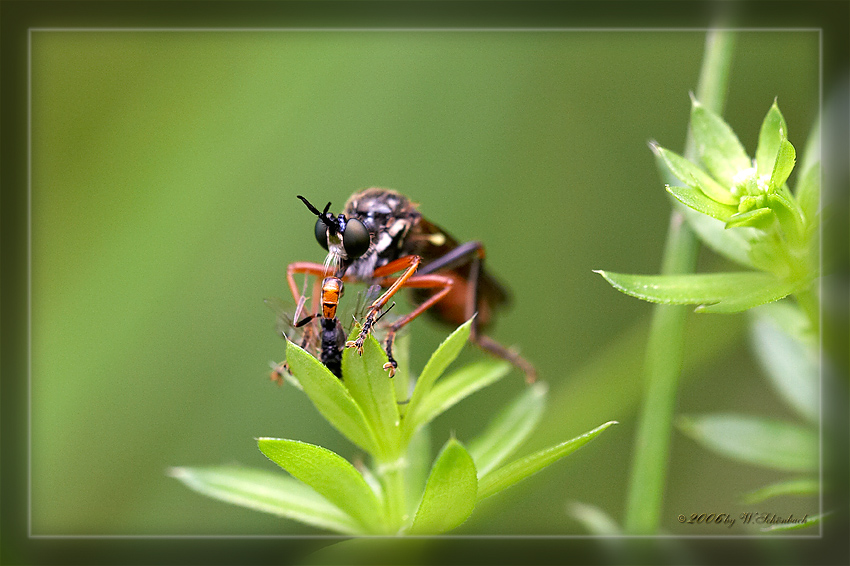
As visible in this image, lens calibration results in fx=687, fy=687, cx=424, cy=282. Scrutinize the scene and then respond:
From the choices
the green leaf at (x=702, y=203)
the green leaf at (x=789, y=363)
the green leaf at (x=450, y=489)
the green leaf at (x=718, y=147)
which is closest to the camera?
the green leaf at (x=450, y=489)

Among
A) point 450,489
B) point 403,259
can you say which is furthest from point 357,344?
point 403,259

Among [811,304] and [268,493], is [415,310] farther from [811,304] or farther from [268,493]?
[811,304]

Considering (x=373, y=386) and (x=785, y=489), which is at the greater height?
(x=373, y=386)

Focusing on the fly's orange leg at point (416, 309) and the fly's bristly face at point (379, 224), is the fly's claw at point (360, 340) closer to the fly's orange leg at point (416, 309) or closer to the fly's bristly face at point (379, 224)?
the fly's orange leg at point (416, 309)

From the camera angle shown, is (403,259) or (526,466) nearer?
(526,466)

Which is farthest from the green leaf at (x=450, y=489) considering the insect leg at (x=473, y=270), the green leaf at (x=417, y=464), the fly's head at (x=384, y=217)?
the insect leg at (x=473, y=270)

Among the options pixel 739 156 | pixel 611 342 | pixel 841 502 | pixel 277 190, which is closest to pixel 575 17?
pixel 739 156

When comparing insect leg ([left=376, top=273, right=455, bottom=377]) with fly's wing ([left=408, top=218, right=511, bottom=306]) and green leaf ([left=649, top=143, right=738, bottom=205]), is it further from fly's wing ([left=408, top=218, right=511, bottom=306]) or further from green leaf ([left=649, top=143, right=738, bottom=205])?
green leaf ([left=649, top=143, right=738, bottom=205])
